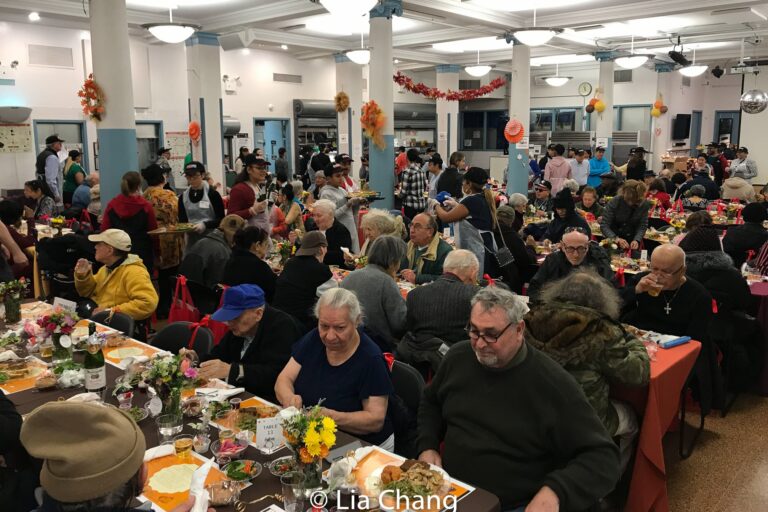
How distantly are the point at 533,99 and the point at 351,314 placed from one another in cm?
2008

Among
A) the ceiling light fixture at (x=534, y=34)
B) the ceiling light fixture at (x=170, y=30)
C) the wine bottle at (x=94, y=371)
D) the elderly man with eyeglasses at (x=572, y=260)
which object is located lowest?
the wine bottle at (x=94, y=371)

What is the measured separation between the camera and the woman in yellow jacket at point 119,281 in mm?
4355

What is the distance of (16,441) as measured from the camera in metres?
2.31

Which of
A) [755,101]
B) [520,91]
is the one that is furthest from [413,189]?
[755,101]

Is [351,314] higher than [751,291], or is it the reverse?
[351,314]

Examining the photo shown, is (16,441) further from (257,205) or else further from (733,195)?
(733,195)

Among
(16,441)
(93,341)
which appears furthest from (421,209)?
(16,441)

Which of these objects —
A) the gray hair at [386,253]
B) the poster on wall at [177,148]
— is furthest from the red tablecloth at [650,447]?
the poster on wall at [177,148]

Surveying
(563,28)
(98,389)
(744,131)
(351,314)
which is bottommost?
(98,389)

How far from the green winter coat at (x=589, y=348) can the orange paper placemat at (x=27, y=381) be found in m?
2.44

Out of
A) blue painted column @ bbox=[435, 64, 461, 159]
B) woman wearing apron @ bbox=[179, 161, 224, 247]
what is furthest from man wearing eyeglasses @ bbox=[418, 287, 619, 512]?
blue painted column @ bbox=[435, 64, 461, 159]

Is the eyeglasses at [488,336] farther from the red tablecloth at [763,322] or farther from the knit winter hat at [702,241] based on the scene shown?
the red tablecloth at [763,322]

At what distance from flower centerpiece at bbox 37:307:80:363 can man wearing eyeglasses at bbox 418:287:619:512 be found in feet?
6.92

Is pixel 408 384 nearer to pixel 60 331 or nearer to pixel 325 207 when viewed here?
pixel 60 331
